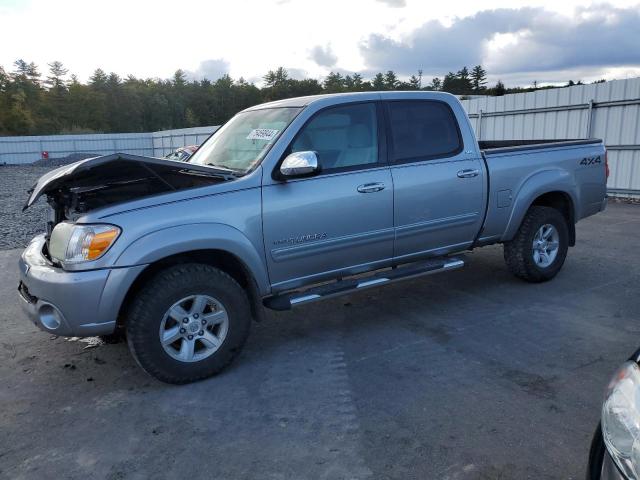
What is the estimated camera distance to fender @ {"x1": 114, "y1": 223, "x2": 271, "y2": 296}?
341 cm

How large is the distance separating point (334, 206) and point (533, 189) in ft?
7.84

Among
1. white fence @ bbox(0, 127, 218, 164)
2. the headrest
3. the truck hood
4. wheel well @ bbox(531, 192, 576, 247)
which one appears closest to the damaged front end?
the truck hood

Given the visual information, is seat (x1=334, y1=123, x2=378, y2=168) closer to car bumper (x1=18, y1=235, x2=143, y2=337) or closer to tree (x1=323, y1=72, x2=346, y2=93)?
car bumper (x1=18, y1=235, x2=143, y2=337)

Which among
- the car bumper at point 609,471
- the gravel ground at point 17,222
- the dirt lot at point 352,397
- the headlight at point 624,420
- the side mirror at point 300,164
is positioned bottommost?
the gravel ground at point 17,222

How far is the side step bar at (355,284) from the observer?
3992mm

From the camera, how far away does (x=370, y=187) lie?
14.0ft

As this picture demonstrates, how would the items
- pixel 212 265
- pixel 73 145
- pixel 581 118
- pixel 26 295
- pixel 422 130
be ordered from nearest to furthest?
pixel 26 295 < pixel 212 265 < pixel 422 130 < pixel 581 118 < pixel 73 145

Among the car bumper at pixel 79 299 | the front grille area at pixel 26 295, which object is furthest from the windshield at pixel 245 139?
the front grille area at pixel 26 295

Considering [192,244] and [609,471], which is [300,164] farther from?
[609,471]

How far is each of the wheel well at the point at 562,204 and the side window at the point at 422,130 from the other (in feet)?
4.75

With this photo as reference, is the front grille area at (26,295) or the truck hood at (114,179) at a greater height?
the truck hood at (114,179)

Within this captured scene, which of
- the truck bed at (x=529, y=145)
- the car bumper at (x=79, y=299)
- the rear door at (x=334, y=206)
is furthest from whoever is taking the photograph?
the truck bed at (x=529, y=145)

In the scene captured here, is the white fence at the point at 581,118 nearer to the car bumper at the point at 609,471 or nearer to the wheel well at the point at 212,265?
the wheel well at the point at 212,265

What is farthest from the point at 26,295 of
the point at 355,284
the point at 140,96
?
the point at 140,96
